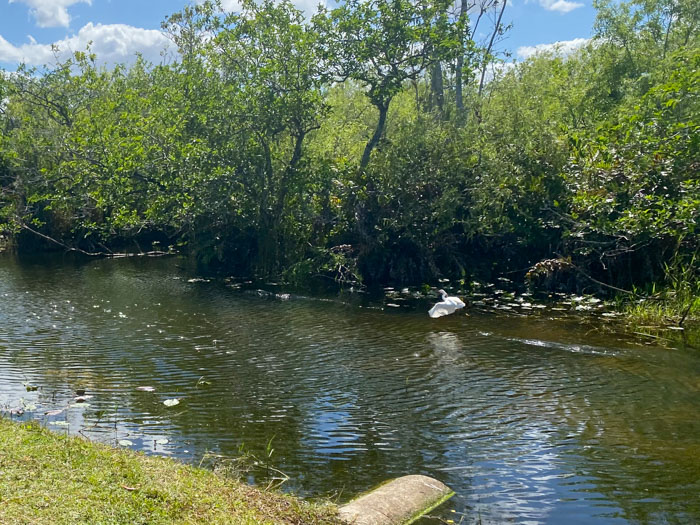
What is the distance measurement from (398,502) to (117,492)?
7.56ft

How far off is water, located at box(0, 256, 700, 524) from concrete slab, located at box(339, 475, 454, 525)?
290mm

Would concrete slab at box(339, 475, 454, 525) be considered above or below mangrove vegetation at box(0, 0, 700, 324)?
below

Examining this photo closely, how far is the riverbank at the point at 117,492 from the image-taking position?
4.48 metres

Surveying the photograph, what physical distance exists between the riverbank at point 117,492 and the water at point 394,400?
933mm

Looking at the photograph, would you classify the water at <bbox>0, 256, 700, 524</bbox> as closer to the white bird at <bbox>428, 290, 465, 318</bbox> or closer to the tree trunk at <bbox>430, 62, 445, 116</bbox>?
the white bird at <bbox>428, 290, 465, 318</bbox>

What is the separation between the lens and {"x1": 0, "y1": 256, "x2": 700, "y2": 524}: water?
20.9 feet

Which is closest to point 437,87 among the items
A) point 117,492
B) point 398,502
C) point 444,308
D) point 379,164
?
point 379,164

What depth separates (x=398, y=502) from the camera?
548cm

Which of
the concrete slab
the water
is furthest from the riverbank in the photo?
the water

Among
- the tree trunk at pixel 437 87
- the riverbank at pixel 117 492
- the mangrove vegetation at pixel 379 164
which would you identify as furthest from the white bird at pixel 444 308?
the tree trunk at pixel 437 87

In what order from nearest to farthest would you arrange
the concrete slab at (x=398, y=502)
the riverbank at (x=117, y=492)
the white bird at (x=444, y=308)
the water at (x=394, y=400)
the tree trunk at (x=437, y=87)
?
the riverbank at (x=117, y=492)
the concrete slab at (x=398, y=502)
the water at (x=394, y=400)
the white bird at (x=444, y=308)
the tree trunk at (x=437, y=87)

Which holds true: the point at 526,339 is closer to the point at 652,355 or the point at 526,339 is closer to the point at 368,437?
the point at 652,355

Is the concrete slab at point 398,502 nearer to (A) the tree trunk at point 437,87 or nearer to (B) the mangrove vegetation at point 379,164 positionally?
(B) the mangrove vegetation at point 379,164

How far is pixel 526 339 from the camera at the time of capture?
41.2ft
